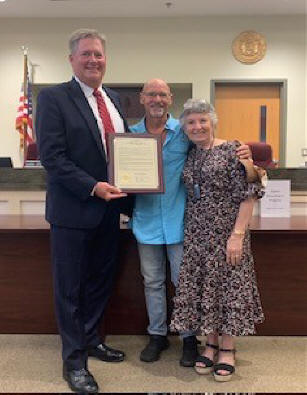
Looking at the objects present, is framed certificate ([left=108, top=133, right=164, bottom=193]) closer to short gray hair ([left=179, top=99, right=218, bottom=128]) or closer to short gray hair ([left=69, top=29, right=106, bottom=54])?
short gray hair ([left=179, top=99, right=218, bottom=128])

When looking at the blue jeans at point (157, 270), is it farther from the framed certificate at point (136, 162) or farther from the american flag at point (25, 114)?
the american flag at point (25, 114)

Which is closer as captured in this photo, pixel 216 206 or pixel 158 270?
pixel 216 206

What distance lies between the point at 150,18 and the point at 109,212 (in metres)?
4.82

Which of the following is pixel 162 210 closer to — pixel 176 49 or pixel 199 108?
pixel 199 108

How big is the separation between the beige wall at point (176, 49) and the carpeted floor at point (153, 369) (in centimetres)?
447

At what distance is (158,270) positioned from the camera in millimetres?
2008

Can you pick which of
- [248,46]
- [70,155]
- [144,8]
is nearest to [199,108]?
[70,155]

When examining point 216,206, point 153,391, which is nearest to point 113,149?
point 216,206

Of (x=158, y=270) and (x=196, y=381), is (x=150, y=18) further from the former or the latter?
(x=196, y=381)

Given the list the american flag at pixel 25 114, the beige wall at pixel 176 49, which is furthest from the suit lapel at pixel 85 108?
the beige wall at pixel 176 49

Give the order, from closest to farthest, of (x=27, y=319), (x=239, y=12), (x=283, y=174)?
(x=27, y=319) → (x=283, y=174) → (x=239, y=12)

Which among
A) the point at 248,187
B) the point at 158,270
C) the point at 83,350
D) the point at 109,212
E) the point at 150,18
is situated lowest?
the point at 83,350

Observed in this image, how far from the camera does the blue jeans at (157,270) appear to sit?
1.97 meters

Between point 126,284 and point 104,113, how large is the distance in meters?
0.93
